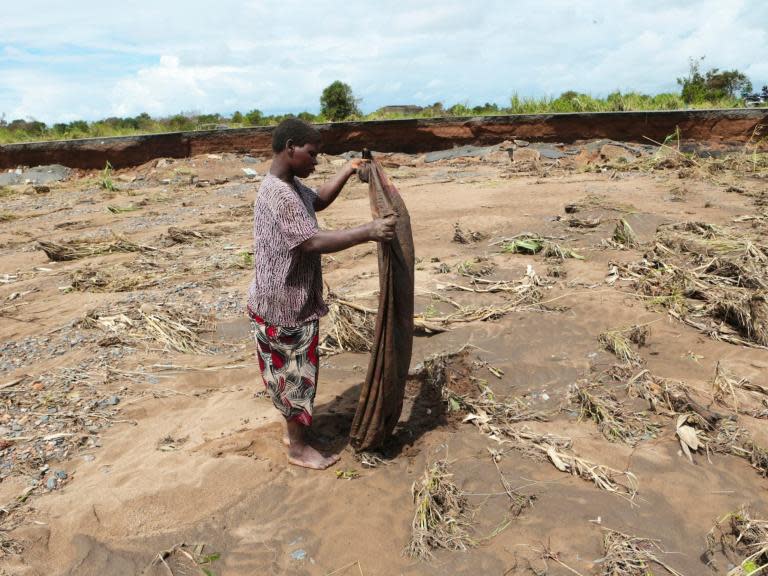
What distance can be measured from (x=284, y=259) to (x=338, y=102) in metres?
15.2

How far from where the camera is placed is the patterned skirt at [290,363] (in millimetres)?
2916

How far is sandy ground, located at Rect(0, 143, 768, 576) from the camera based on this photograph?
2.67m

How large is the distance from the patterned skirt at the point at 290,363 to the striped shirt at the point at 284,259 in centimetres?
6

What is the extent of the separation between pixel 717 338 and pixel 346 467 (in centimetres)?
274

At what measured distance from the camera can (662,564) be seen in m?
2.49

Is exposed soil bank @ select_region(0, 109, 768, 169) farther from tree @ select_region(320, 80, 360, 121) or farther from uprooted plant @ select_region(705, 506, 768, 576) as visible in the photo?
uprooted plant @ select_region(705, 506, 768, 576)

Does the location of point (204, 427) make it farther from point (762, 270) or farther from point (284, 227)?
point (762, 270)

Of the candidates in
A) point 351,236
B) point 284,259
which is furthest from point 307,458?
point 351,236

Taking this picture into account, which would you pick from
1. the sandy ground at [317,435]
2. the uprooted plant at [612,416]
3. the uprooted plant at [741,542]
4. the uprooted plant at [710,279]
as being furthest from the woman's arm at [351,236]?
the uprooted plant at [710,279]

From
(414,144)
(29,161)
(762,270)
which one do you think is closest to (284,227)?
(762,270)

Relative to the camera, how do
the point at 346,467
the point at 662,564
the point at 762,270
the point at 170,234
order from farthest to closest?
the point at 170,234, the point at 762,270, the point at 346,467, the point at 662,564

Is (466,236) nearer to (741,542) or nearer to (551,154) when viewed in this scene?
(741,542)

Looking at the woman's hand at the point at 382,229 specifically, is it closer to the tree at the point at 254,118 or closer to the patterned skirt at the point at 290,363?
the patterned skirt at the point at 290,363

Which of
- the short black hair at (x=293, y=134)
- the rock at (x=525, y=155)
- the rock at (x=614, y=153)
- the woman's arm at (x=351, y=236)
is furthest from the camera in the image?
the rock at (x=525, y=155)
